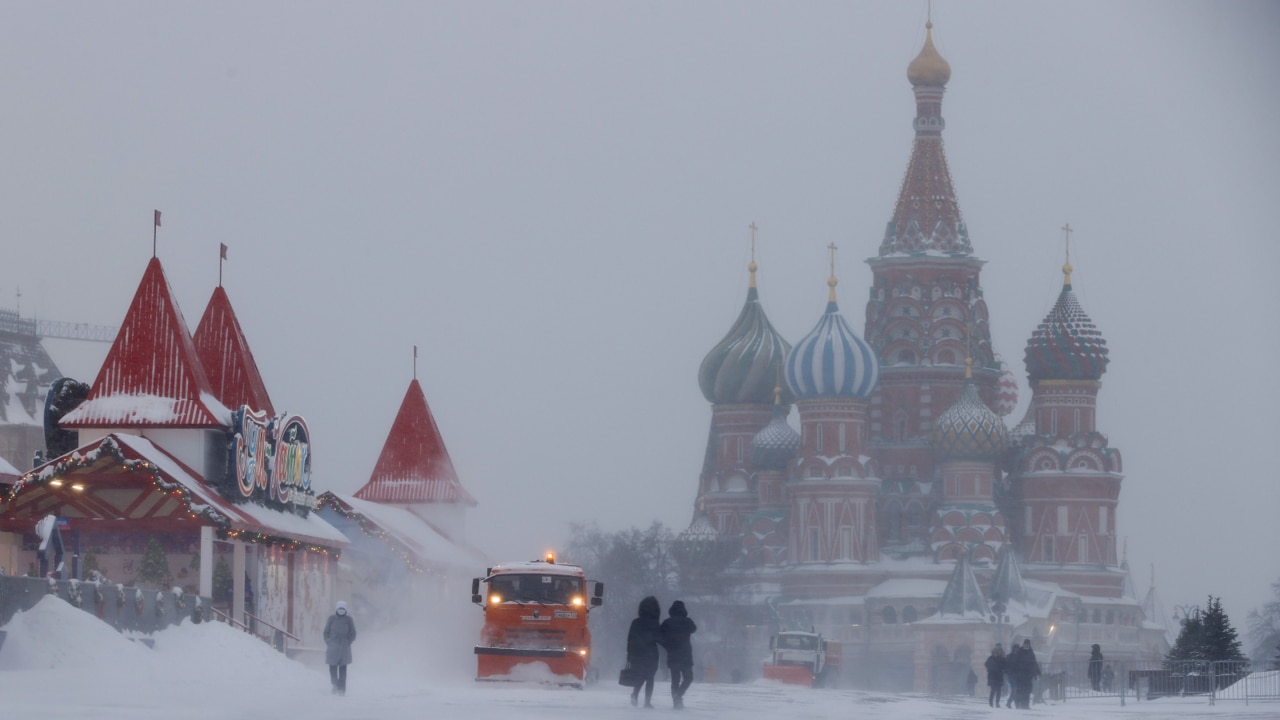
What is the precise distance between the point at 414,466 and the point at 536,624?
4255cm

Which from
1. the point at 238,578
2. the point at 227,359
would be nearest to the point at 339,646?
the point at 238,578

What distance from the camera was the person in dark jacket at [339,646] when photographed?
30.7m

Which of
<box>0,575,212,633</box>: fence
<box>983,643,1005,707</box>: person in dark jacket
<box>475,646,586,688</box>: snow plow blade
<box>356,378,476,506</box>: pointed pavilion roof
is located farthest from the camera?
<box>356,378,476,506</box>: pointed pavilion roof

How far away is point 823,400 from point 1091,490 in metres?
14.8

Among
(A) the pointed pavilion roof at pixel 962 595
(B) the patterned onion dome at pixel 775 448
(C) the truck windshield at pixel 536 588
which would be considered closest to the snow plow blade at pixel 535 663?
(C) the truck windshield at pixel 536 588

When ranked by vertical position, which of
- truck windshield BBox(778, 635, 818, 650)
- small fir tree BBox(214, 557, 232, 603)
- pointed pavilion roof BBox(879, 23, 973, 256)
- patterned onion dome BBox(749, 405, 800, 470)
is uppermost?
pointed pavilion roof BBox(879, 23, 973, 256)

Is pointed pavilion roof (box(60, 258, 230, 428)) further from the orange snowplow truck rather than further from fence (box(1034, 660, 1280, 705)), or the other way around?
fence (box(1034, 660, 1280, 705))

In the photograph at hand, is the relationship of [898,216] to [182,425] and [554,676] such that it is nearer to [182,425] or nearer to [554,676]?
[182,425]

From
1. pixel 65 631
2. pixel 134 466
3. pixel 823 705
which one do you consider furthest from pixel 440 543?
pixel 65 631

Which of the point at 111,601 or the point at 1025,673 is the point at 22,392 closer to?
the point at 1025,673

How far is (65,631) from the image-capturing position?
1139 inches

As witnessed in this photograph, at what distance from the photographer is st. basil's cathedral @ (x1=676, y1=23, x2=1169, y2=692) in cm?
12162

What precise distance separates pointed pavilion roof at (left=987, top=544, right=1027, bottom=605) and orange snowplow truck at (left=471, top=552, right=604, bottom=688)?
8705 cm

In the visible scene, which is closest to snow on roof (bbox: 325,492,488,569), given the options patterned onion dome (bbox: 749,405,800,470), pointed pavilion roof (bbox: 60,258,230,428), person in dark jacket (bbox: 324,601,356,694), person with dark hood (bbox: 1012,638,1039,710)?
pointed pavilion roof (bbox: 60,258,230,428)
